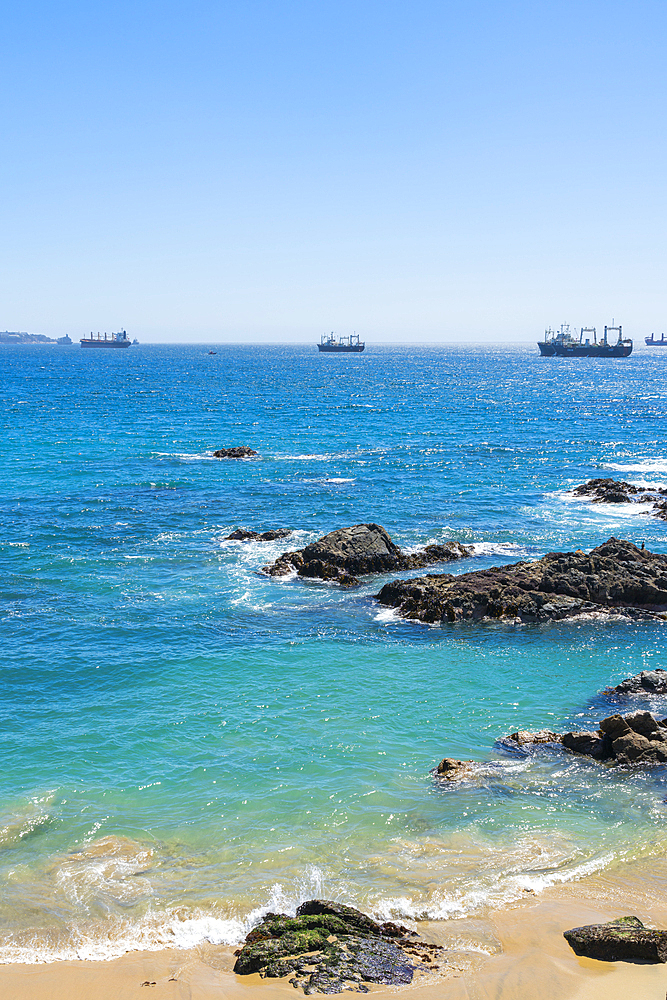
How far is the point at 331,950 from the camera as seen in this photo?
1287cm

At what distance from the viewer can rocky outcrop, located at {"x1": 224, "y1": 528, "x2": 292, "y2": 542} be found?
41.5 m

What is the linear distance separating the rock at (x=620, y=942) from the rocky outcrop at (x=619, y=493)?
1534 inches

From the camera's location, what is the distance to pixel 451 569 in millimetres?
36219

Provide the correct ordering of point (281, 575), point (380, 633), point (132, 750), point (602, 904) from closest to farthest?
1. point (602, 904)
2. point (132, 750)
3. point (380, 633)
4. point (281, 575)

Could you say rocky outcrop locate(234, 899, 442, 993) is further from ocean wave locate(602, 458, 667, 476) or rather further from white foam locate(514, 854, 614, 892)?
ocean wave locate(602, 458, 667, 476)

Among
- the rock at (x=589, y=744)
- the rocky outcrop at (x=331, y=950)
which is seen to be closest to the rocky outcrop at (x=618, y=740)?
the rock at (x=589, y=744)

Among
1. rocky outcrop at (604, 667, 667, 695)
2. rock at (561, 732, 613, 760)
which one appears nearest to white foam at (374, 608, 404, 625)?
rocky outcrop at (604, 667, 667, 695)

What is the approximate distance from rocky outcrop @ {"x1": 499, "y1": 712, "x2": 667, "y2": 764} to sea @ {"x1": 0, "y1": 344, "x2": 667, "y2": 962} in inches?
19.2

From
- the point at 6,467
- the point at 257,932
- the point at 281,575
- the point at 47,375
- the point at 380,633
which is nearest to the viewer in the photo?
the point at 257,932

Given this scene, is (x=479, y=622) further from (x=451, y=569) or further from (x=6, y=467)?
(x=6, y=467)

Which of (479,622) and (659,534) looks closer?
(479,622)

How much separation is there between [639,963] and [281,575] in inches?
970

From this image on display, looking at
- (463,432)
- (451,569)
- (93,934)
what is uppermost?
(463,432)

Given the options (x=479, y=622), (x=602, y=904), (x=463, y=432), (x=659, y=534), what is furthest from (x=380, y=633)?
(x=463, y=432)
